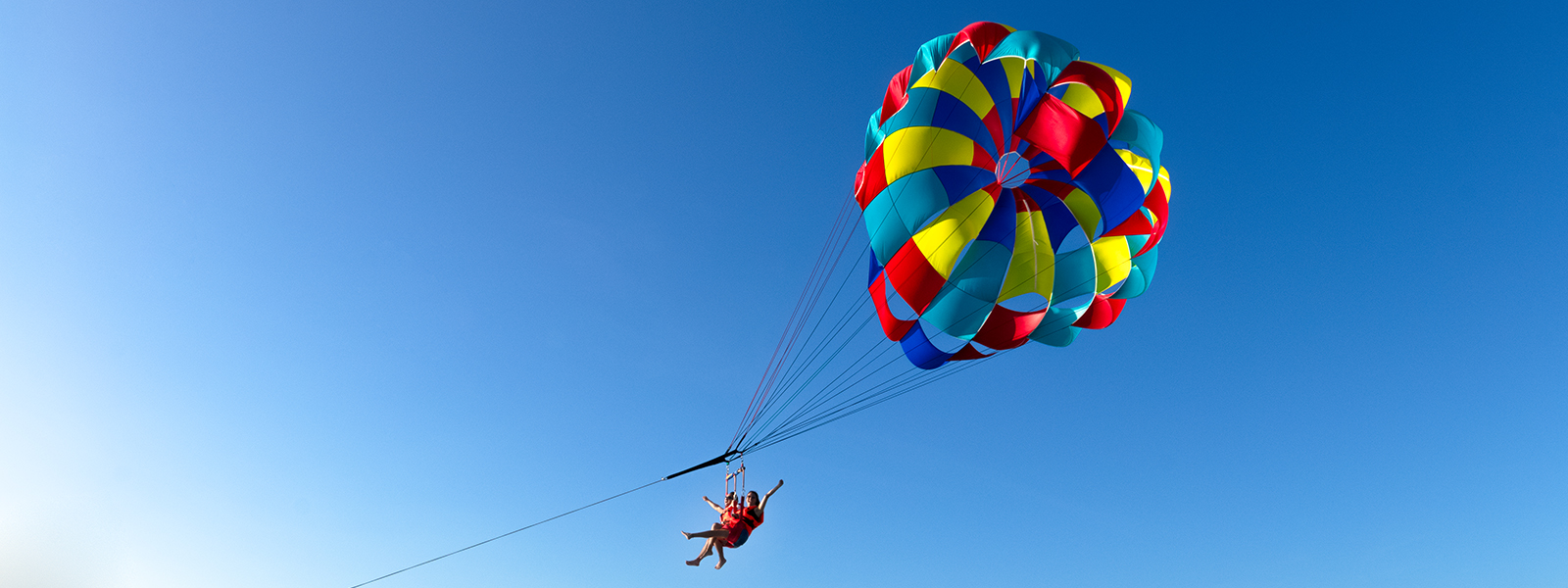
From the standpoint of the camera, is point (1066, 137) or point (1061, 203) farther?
point (1061, 203)

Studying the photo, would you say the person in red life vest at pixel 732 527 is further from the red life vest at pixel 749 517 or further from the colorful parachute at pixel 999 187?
the colorful parachute at pixel 999 187

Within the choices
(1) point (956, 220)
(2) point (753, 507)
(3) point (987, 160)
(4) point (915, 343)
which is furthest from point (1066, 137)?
(2) point (753, 507)

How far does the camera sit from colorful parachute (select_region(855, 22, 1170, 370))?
34.6ft

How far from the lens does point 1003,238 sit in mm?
11047

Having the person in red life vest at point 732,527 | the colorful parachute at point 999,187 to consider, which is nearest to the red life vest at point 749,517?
the person in red life vest at point 732,527

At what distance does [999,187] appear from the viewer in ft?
36.8

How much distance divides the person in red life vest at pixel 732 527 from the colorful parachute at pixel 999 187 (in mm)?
2876

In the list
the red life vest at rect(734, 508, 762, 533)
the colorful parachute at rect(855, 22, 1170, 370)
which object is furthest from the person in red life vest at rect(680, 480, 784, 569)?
the colorful parachute at rect(855, 22, 1170, 370)

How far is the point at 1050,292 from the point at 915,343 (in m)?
1.87

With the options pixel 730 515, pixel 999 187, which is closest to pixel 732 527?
pixel 730 515

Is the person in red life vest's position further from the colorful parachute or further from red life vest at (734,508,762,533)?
the colorful parachute

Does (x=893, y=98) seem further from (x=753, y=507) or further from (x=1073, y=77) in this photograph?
(x=753, y=507)

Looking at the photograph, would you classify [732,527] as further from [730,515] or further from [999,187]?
[999,187]

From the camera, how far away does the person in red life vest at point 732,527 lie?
36.7ft
